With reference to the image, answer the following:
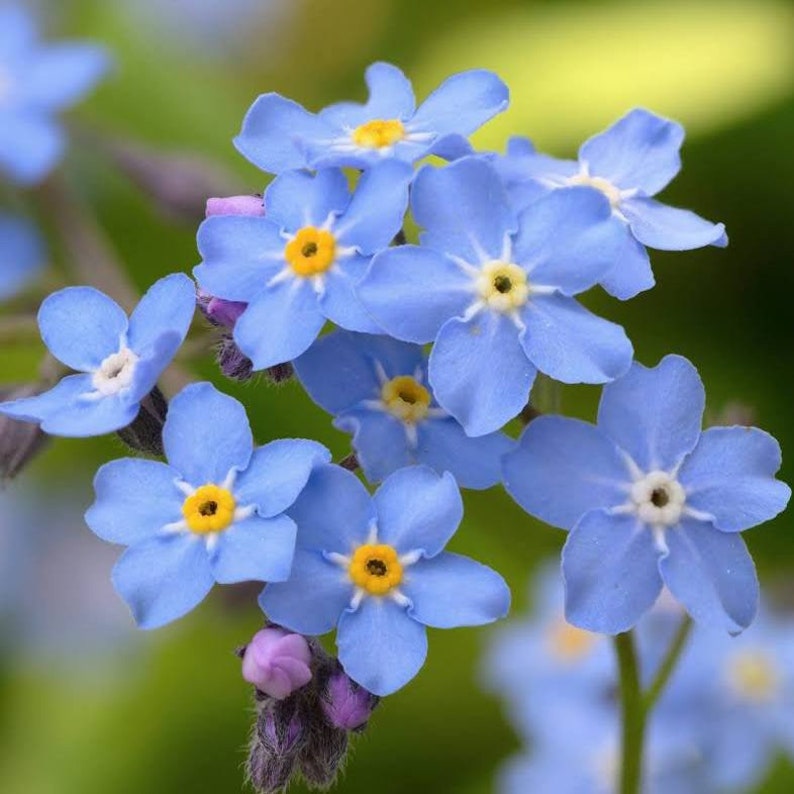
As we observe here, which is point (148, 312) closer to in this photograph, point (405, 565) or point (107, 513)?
point (107, 513)

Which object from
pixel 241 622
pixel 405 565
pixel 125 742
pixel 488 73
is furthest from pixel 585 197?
pixel 125 742

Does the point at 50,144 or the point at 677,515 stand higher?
the point at 50,144

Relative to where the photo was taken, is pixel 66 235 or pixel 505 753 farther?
pixel 505 753

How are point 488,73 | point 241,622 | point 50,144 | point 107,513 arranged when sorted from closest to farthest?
point 107,513 < point 488,73 < point 50,144 < point 241,622

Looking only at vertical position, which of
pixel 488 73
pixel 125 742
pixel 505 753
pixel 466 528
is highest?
pixel 488 73

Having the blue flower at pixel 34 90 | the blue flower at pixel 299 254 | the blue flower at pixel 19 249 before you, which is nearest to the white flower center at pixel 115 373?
the blue flower at pixel 299 254

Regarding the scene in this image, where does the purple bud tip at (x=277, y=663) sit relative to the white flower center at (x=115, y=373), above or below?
below

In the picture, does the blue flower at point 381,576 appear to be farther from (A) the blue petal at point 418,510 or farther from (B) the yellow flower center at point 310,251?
(B) the yellow flower center at point 310,251
